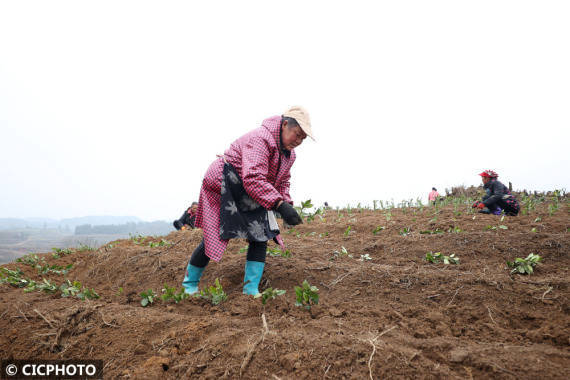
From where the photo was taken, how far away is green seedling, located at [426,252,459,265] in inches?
121

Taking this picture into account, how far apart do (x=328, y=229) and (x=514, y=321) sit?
344 cm

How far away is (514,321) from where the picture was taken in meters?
2.03

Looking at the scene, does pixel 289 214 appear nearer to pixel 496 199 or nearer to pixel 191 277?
pixel 191 277

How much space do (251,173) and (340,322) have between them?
3.73 feet

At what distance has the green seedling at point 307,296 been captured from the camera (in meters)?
2.19

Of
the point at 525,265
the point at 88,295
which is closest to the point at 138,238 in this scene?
the point at 88,295

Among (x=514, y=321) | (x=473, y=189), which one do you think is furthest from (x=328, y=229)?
(x=473, y=189)

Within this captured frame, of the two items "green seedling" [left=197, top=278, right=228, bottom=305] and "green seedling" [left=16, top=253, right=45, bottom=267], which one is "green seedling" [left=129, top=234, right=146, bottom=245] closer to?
"green seedling" [left=16, top=253, right=45, bottom=267]

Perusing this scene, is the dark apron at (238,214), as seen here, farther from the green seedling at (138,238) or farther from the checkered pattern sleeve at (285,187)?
the green seedling at (138,238)

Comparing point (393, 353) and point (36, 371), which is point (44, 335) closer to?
point (36, 371)

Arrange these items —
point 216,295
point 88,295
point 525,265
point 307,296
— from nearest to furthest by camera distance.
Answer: point 307,296
point 216,295
point 525,265
point 88,295

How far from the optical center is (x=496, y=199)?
6.60m

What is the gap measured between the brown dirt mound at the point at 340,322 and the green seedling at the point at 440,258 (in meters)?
0.08

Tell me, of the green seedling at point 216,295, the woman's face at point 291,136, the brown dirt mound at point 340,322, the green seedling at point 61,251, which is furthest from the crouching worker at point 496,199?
the green seedling at point 61,251
